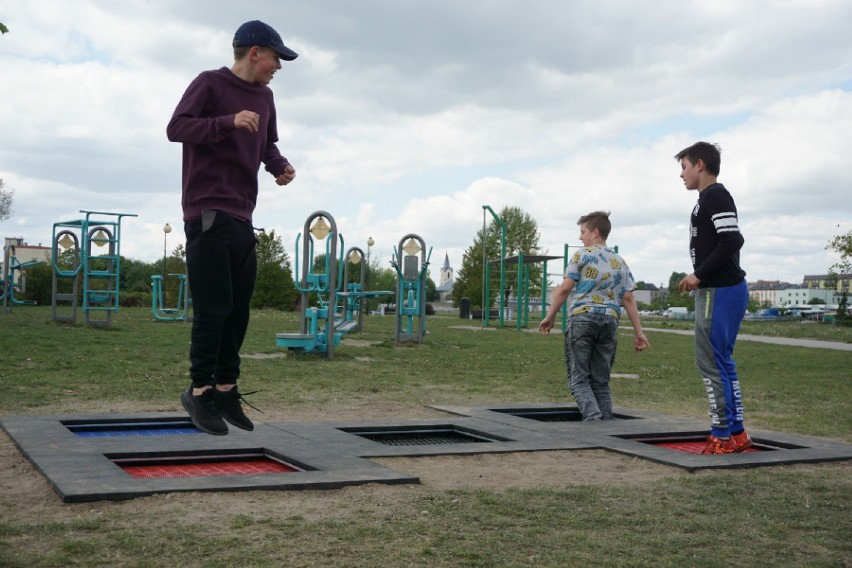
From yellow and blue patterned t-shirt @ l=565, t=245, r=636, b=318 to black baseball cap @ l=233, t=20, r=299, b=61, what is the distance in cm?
410

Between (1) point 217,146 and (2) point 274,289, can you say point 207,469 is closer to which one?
(1) point 217,146

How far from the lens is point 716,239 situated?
6.29m

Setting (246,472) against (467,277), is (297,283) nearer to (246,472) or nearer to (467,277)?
(246,472)

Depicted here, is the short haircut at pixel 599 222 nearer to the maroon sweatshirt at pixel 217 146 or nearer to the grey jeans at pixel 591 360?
the grey jeans at pixel 591 360

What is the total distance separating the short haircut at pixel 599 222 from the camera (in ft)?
26.5

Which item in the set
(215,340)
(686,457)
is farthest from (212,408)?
(686,457)

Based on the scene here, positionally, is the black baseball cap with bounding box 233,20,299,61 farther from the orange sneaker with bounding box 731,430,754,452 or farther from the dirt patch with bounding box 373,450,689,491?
the orange sneaker with bounding box 731,430,754,452

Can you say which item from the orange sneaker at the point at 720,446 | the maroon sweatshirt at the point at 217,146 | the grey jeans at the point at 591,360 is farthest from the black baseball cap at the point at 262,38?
the grey jeans at the point at 591,360

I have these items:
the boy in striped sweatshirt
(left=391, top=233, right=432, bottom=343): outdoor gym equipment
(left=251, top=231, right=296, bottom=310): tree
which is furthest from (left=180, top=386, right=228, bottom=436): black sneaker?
(left=251, top=231, right=296, bottom=310): tree

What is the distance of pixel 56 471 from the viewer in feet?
15.7

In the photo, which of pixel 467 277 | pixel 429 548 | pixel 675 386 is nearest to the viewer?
pixel 429 548

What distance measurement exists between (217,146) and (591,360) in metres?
4.78

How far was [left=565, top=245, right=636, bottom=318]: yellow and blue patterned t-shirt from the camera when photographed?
7840mm

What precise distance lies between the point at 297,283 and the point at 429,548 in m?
11.4
